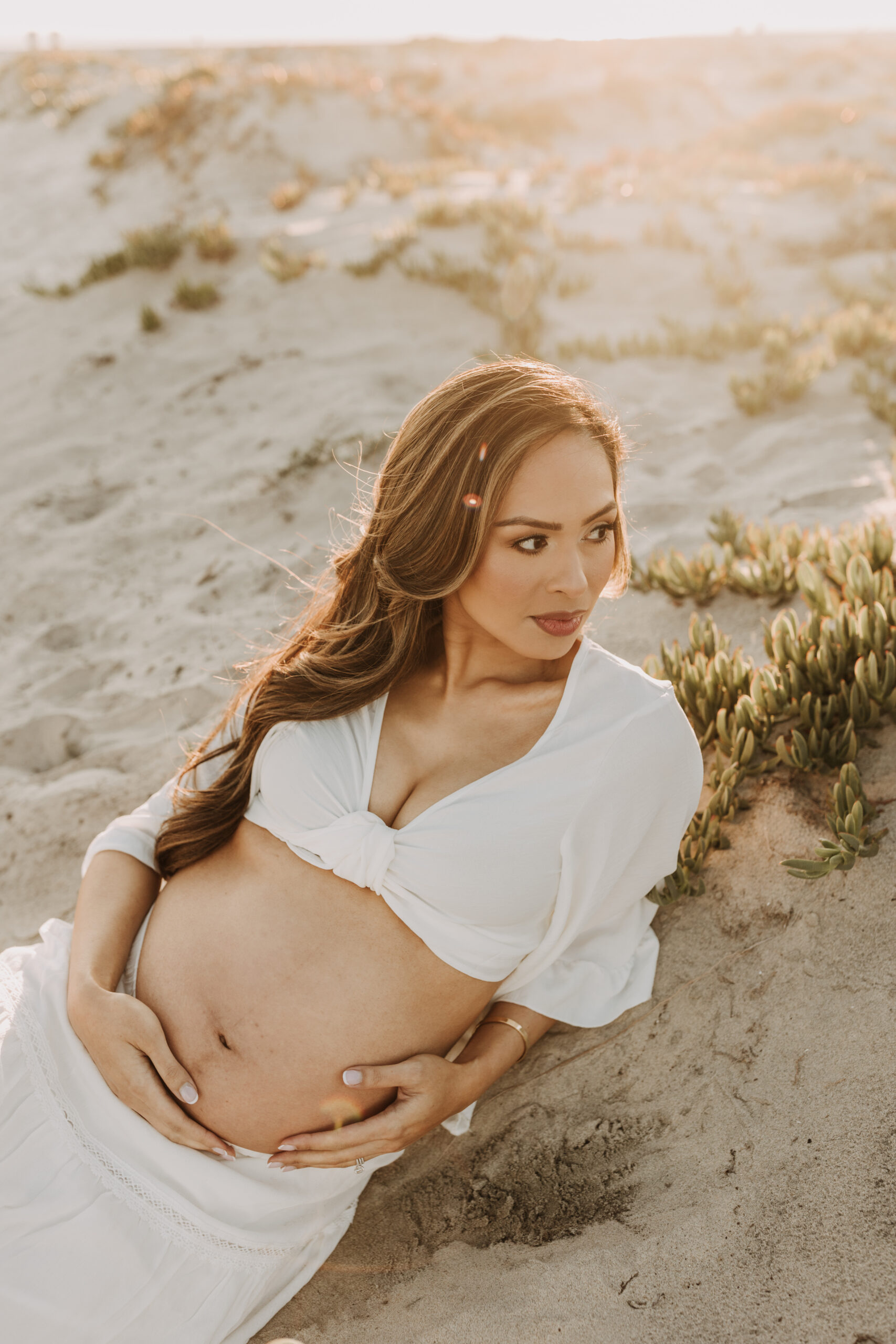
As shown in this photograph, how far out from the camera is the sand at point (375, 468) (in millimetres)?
2174

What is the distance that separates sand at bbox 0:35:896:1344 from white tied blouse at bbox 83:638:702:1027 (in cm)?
56

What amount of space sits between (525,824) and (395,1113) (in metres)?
0.79

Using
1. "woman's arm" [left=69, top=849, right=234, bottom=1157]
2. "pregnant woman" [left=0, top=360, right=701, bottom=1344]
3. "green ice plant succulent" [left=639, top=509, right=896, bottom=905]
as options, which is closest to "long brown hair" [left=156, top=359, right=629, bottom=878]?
"pregnant woman" [left=0, top=360, right=701, bottom=1344]

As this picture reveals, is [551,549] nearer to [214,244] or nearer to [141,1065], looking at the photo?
[141,1065]

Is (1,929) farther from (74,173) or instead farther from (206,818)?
(74,173)

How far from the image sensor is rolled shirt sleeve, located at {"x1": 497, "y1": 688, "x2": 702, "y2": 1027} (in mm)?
2145

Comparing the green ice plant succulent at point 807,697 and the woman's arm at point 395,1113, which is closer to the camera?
the woman's arm at point 395,1113

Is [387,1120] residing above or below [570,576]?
below

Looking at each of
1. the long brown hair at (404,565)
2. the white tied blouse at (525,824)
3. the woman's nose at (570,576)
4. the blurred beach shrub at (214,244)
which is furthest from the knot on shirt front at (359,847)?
the blurred beach shrub at (214,244)

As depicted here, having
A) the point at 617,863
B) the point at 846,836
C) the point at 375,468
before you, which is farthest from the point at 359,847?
the point at 375,468

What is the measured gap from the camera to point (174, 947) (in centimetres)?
239

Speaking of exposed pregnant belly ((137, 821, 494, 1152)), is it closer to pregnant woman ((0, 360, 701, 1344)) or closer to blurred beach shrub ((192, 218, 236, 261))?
pregnant woman ((0, 360, 701, 1344))

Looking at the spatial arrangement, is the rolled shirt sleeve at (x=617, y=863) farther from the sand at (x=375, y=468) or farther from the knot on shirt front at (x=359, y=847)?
the knot on shirt front at (x=359, y=847)

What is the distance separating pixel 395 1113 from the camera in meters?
2.19
